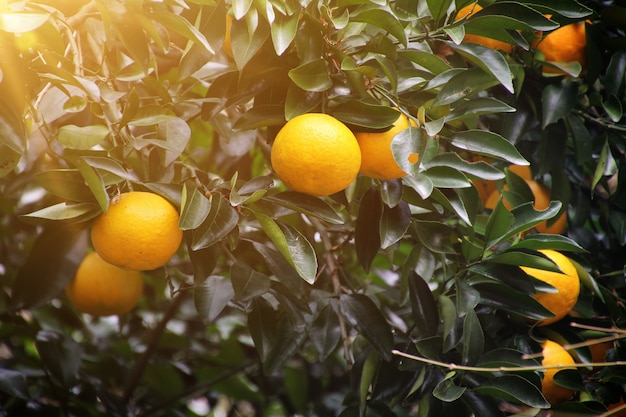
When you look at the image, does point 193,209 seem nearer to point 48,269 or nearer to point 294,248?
point 294,248

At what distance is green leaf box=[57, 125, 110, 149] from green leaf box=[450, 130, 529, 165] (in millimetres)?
604

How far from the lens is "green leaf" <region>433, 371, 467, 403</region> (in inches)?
43.7

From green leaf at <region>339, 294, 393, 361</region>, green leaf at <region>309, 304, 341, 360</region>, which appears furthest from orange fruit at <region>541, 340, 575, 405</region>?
green leaf at <region>309, 304, 341, 360</region>

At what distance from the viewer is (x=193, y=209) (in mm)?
1057

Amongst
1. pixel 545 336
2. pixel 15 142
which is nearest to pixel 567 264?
pixel 545 336

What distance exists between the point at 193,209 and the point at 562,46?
0.91 m

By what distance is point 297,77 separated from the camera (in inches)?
42.0

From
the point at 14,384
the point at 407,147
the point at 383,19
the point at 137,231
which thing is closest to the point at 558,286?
the point at 407,147

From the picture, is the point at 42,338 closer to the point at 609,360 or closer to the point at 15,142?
the point at 15,142

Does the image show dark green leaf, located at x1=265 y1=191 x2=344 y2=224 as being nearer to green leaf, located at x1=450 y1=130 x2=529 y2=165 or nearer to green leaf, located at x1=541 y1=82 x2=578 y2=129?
green leaf, located at x1=450 y1=130 x2=529 y2=165

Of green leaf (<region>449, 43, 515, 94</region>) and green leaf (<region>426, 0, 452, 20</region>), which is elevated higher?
green leaf (<region>426, 0, 452, 20</region>)

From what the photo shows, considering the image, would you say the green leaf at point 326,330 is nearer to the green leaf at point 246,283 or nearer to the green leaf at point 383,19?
the green leaf at point 246,283

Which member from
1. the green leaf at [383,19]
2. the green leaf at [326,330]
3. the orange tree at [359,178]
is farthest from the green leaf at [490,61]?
the green leaf at [326,330]

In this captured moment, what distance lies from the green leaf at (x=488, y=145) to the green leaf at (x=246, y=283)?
0.43m
